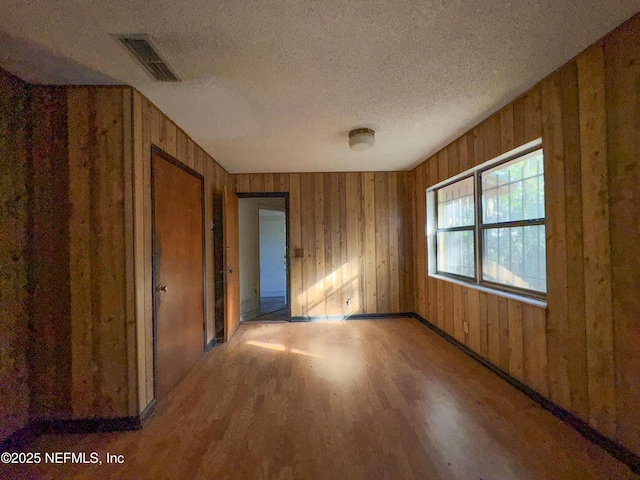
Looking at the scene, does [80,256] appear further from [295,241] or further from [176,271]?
[295,241]

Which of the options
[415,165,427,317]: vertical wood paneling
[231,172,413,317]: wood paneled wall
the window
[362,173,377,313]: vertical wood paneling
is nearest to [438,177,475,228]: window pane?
the window

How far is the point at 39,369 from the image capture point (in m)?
1.64

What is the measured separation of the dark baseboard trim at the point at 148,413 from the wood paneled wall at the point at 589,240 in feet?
9.59

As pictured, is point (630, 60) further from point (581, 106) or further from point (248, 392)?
point (248, 392)

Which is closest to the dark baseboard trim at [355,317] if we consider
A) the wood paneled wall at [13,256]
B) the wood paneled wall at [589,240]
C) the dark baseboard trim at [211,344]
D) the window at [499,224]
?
the window at [499,224]

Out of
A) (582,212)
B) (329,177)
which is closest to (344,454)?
(582,212)

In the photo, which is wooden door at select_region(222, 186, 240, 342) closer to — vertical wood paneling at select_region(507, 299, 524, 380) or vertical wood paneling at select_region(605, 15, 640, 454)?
vertical wood paneling at select_region(507, 299, 524, 380)

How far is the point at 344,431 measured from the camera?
5.24 feet

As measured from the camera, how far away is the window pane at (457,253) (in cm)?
279

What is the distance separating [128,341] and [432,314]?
3431 mm

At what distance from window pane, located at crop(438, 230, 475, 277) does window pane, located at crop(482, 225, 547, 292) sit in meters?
0.22

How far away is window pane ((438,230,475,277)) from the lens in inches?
110

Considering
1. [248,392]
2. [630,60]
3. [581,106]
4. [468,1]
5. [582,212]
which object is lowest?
[248,392]

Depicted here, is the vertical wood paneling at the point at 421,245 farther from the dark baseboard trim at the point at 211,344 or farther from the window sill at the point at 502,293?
the dark baseboard trim at the point at 211,344
